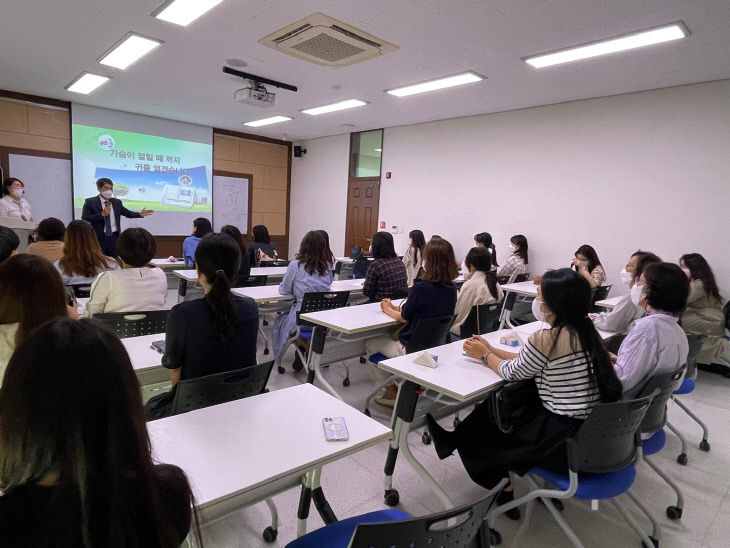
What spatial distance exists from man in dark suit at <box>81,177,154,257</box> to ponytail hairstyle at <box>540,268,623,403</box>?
5603mm

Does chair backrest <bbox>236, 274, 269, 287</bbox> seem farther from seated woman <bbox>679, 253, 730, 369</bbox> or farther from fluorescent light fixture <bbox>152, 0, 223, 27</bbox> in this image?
seated woman <bbox>679, 253, 730, 369</bbox>

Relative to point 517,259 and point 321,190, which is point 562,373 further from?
point 321,190

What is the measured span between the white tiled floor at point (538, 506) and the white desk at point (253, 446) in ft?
0.46

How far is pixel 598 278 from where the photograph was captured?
4.91m

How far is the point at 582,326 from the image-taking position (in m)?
1.74

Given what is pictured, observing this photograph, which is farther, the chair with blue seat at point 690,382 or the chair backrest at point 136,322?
the chair with blue seat at point 690,382

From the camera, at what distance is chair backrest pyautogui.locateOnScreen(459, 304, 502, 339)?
10.3 ft

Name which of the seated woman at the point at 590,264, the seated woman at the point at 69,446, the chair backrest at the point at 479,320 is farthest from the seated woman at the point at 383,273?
the seated woman at the point at 69,446

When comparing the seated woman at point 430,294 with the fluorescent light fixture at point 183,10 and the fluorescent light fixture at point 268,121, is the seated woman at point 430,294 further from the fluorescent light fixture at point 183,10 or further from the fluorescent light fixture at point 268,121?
the fluorescent light fixture at point 268,121

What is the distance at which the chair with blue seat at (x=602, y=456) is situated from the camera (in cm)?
155

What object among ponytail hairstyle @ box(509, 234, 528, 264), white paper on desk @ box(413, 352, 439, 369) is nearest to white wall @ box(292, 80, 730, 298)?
ponytail hairstyle @ box(509, 234, 528, 264)

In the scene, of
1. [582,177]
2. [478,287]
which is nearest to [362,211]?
[582,177]

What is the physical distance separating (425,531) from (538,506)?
1.72 metres

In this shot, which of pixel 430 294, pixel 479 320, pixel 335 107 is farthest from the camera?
pixel 335 107
